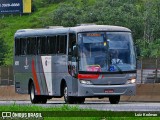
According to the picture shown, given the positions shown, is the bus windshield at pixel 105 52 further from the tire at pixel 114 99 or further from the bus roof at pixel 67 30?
the tire at pixel 114 99

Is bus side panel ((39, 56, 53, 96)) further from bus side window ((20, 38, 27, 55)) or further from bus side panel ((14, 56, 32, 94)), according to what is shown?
bus side window ((20, 38, 27, 55))

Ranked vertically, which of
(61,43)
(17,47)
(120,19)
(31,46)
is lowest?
(120,19)

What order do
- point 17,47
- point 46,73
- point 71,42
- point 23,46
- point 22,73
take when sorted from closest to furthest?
point 71,42, point 46,73, point 23,46, point 22,73, point 17,47

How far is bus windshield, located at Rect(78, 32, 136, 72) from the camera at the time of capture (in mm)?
34375

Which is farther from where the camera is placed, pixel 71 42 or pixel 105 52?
pixel 71 42

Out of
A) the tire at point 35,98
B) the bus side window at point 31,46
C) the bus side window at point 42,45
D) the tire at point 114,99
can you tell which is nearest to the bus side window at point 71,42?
the tire at point 114,99

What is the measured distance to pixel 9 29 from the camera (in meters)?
153

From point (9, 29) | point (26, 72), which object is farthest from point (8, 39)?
point (26, 72)

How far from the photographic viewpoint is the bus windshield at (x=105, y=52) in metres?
34.4

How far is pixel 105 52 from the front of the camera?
113 ft

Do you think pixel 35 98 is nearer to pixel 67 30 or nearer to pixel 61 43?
pixel 61 43

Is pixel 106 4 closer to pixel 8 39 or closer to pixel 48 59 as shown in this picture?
pixel 8 39

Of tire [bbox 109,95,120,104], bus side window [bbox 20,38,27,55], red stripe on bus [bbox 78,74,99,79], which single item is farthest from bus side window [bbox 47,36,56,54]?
tire [bbox 109,95,120,104]

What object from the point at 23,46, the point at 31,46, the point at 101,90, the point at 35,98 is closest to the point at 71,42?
the point at 101,90
